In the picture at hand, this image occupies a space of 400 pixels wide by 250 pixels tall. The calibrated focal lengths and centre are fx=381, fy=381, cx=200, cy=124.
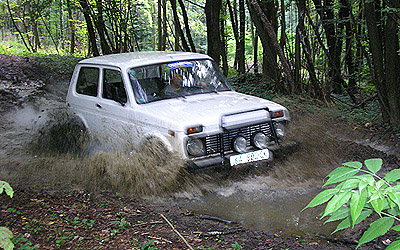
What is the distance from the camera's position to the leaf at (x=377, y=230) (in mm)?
1806

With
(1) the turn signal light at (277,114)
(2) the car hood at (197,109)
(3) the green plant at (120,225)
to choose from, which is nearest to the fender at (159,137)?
(2) the car hood at (197,109)

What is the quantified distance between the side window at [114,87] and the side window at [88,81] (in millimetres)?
278

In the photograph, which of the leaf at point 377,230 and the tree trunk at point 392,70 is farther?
the tree trunk at point 392,70

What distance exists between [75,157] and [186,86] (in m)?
2.18

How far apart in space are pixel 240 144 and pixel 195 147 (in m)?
0.66

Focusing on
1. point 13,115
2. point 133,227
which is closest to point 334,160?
point 133,227

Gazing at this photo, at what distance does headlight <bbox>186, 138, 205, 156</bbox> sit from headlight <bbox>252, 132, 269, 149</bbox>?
79cm

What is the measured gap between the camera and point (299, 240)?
389 cm

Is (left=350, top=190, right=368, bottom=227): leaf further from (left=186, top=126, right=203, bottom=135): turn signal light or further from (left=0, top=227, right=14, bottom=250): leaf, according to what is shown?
(left=186, top=126, right=203, bottom=135): turn signal light

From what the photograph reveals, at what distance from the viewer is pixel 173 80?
19.9 ft

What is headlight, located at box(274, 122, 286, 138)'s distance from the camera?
5532mm

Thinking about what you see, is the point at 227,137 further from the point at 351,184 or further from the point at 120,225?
the point at 351,184

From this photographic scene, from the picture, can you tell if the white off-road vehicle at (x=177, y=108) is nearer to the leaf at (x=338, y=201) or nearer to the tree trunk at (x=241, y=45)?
the leaf at (x=338, y=201)

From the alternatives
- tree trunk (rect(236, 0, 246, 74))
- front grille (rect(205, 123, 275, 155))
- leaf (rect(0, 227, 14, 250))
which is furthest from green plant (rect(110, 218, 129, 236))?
tree trunk (rect(236, 0, 246, 74))
